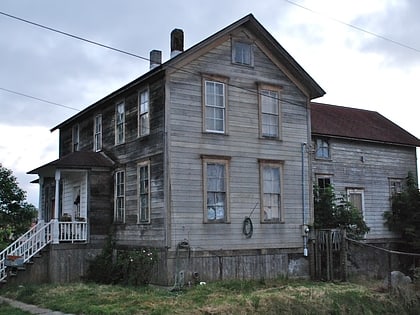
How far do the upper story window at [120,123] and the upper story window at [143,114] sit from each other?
1573 mm

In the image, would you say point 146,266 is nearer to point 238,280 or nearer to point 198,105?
point 238,280

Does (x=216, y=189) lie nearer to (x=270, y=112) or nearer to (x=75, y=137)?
(x=270, y=112)

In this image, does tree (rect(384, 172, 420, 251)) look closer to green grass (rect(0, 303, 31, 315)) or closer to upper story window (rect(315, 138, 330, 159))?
upper story window (rect(315, 138, 330, 159))

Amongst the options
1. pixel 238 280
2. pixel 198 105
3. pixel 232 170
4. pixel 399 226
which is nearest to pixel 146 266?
pixel 238 280

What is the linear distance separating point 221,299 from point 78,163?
8.79 m

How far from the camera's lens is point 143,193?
19578 mm

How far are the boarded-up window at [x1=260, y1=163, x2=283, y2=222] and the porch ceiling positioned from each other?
5882mm

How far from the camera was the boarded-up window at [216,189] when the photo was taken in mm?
18891

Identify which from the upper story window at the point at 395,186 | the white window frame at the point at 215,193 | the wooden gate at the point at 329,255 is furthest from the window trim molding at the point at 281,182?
the upper story window at the point at 395,186

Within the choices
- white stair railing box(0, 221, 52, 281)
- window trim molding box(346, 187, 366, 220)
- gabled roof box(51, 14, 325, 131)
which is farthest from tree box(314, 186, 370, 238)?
white stair railing box(0, 221, 52, 281)

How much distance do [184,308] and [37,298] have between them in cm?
490

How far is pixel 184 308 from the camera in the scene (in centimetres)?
1335

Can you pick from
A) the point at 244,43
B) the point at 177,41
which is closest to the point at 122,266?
the point at 177,41

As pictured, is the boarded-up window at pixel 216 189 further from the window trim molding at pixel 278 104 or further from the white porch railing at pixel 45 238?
the white porch railing at pixel 45 238
